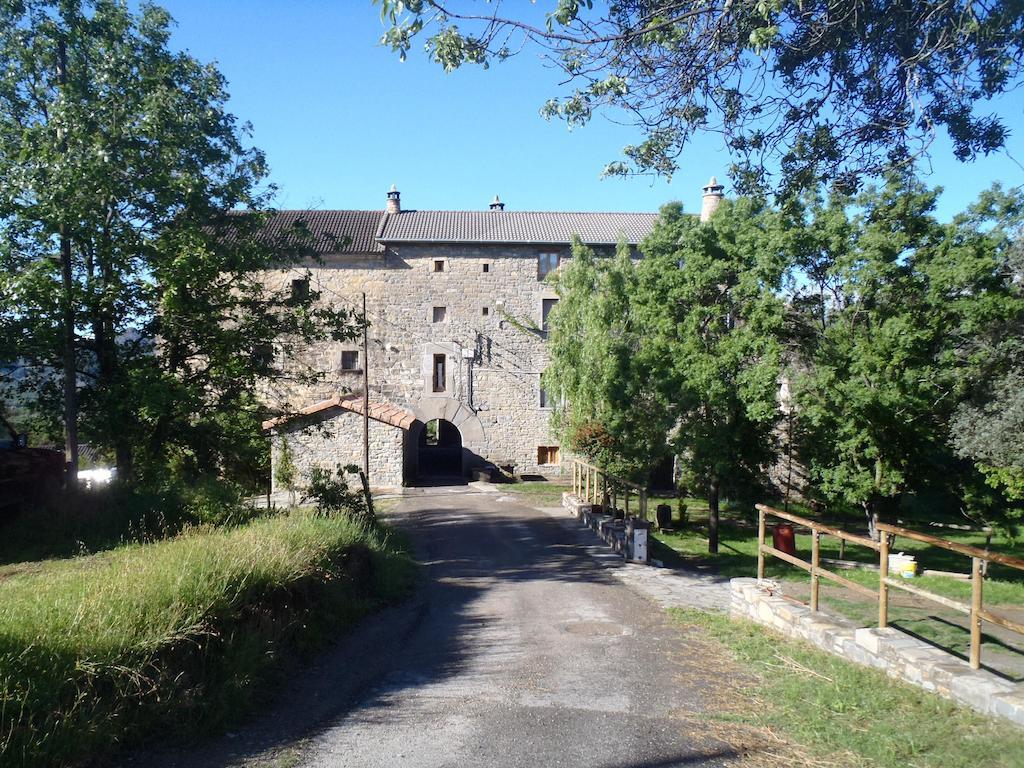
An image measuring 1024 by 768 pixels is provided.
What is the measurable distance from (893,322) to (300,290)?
11.4 meters

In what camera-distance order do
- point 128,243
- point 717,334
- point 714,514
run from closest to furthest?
point 128,243
point 717,334
point 714,514

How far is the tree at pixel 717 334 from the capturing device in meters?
13.8

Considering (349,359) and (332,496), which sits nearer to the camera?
(332,496)

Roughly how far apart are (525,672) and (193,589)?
104 inches

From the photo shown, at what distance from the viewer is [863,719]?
15.0 ft

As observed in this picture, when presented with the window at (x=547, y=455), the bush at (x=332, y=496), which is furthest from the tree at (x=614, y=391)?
the window at (x=547, y=455)

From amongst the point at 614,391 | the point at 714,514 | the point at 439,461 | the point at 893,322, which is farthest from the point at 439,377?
the point at 893,322

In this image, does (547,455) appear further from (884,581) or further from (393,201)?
(884,581)

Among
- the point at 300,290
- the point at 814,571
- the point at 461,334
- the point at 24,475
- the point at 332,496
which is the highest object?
the point at 461,334

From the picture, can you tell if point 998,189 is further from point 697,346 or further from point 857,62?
point 857,62

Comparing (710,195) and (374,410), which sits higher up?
(710,195)

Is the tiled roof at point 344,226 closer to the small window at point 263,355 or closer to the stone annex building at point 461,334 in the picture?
the stone annex building at point 461,334

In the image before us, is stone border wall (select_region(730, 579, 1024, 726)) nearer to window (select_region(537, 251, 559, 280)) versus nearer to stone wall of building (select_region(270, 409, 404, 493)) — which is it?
stone wall of building (select_region(270, 409, 404, 493))

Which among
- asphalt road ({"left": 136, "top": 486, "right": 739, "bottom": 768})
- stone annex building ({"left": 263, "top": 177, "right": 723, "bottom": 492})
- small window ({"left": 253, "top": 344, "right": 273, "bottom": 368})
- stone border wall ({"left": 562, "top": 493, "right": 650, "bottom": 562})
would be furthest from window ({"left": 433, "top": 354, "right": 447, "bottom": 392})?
asphalt road ({"left": 136, "top": 486, "right": 739, "bottom": 768})
